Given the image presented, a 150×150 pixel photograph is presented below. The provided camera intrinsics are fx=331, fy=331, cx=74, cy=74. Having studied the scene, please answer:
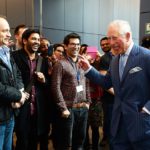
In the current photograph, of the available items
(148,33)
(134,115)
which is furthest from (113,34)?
(148,33)

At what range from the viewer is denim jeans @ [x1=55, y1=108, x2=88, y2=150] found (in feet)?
11.7

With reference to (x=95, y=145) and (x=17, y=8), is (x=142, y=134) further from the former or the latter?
(x=17, y=8)

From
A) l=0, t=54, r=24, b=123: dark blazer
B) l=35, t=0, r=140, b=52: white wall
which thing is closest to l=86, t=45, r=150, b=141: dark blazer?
l=0, t=54, r=24, b=123: dark blazer

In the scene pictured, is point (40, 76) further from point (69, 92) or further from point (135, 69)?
point (135, 69)

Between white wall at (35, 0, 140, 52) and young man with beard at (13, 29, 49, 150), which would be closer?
young man with beard at (13, 29, 49, 150)

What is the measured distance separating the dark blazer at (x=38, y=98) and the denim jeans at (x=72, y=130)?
175mm

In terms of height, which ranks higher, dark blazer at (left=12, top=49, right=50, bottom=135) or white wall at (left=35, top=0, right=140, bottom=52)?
white wall at (left=35, top=0, right=140, bottom=52)

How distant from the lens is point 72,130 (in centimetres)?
371

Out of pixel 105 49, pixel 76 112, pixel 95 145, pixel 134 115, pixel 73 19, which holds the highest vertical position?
pixel 73 19

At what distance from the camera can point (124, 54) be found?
104 inches

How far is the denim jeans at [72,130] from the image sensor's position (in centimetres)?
357

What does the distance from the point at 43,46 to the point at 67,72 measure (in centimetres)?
83

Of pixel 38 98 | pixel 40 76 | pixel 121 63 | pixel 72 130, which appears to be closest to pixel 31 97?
pixel 38 98

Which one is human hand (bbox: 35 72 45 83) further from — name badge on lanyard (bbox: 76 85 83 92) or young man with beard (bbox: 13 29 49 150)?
name badge on lanyard (bbox: 76 85 83 92)
